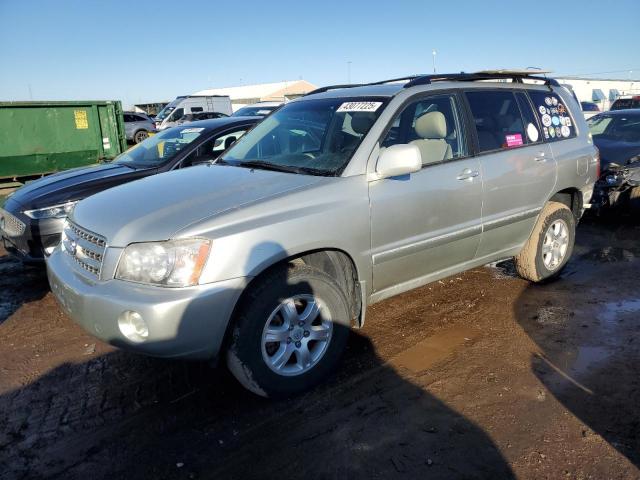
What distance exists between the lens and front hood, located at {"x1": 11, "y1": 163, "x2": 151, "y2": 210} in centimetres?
473

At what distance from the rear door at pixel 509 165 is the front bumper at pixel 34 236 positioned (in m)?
3.87

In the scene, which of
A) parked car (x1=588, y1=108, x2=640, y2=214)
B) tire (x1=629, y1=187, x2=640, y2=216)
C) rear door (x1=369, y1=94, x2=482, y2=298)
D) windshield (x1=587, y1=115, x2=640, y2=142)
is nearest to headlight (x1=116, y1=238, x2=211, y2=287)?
rear door (x1=369, y1=94, x2=482, y2=298)

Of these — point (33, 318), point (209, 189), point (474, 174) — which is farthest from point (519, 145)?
point (33, 318)

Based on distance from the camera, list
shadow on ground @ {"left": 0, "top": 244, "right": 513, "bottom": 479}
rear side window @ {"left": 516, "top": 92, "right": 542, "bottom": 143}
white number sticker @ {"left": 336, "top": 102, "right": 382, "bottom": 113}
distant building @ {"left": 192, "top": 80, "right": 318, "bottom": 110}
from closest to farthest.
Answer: shadow on ground @ {"left": 0, "top": 244, "right": 513, "bottom": 479}, white number sticker @ {"left": 336, "top": 102, "right": 382, "bottom": 113}, rear side window @ {"left": 516, "top": 92, "right": 542, "bottom": 143}, distant building @ {"left": 192, "top": 80, "right": 318, "bottom": 110}

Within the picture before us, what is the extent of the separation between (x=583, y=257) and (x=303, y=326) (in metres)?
4.19

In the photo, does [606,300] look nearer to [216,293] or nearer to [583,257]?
[583,257]

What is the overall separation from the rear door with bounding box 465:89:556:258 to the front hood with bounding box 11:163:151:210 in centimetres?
355

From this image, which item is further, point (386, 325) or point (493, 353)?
point (386, 325)

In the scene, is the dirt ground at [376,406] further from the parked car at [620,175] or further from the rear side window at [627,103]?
the rear side window at [627,103]

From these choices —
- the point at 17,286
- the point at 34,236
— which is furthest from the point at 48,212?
the point at 17,286

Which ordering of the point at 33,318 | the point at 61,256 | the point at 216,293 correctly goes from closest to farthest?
the point at 216,293, the point at 61,256, the point at 33,318

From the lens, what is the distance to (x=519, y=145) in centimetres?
417

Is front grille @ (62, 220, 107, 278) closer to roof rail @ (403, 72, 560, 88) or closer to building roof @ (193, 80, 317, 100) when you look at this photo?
roof rail @ (403, 72, 560, 88)

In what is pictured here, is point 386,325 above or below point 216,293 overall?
below
